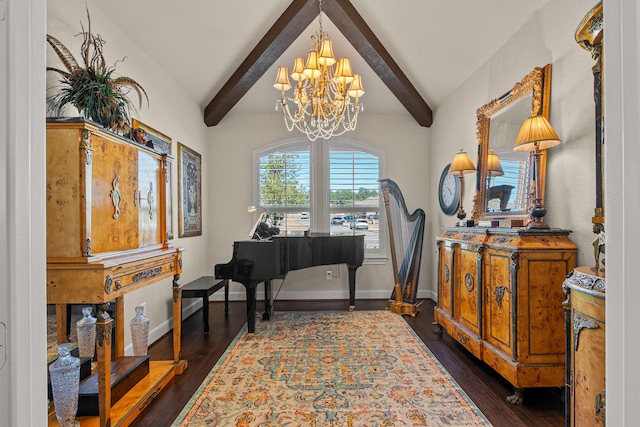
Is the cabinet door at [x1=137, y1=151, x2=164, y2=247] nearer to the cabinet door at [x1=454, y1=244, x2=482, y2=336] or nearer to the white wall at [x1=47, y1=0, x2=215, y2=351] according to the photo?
the white wall at [x1=47, y1=0, x2=215, y2=351]

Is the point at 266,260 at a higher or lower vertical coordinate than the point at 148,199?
lower

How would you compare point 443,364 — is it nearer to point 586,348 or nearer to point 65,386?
point 586,348

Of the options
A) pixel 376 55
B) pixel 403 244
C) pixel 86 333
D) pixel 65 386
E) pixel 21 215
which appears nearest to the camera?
pixel 21 215

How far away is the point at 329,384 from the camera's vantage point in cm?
245

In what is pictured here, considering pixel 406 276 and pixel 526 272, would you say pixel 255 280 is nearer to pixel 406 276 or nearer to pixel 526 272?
pixel 406 276

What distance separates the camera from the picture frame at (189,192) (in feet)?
13.1

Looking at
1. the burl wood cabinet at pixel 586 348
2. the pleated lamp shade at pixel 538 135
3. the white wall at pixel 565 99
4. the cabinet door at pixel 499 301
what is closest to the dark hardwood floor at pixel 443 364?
the cabinet door at pixel 499 301

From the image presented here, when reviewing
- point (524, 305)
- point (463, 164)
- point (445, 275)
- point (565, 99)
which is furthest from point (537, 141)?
point (445, 275)

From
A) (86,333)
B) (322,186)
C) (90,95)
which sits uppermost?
(90,95)

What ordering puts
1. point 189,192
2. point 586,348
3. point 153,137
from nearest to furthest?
point 586,348
point 153,137
point 189,192

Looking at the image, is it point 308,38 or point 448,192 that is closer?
point 308,38

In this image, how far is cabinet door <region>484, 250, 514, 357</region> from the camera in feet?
7.48

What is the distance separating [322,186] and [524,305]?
10.7 ft

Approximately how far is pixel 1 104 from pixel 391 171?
187 inches
